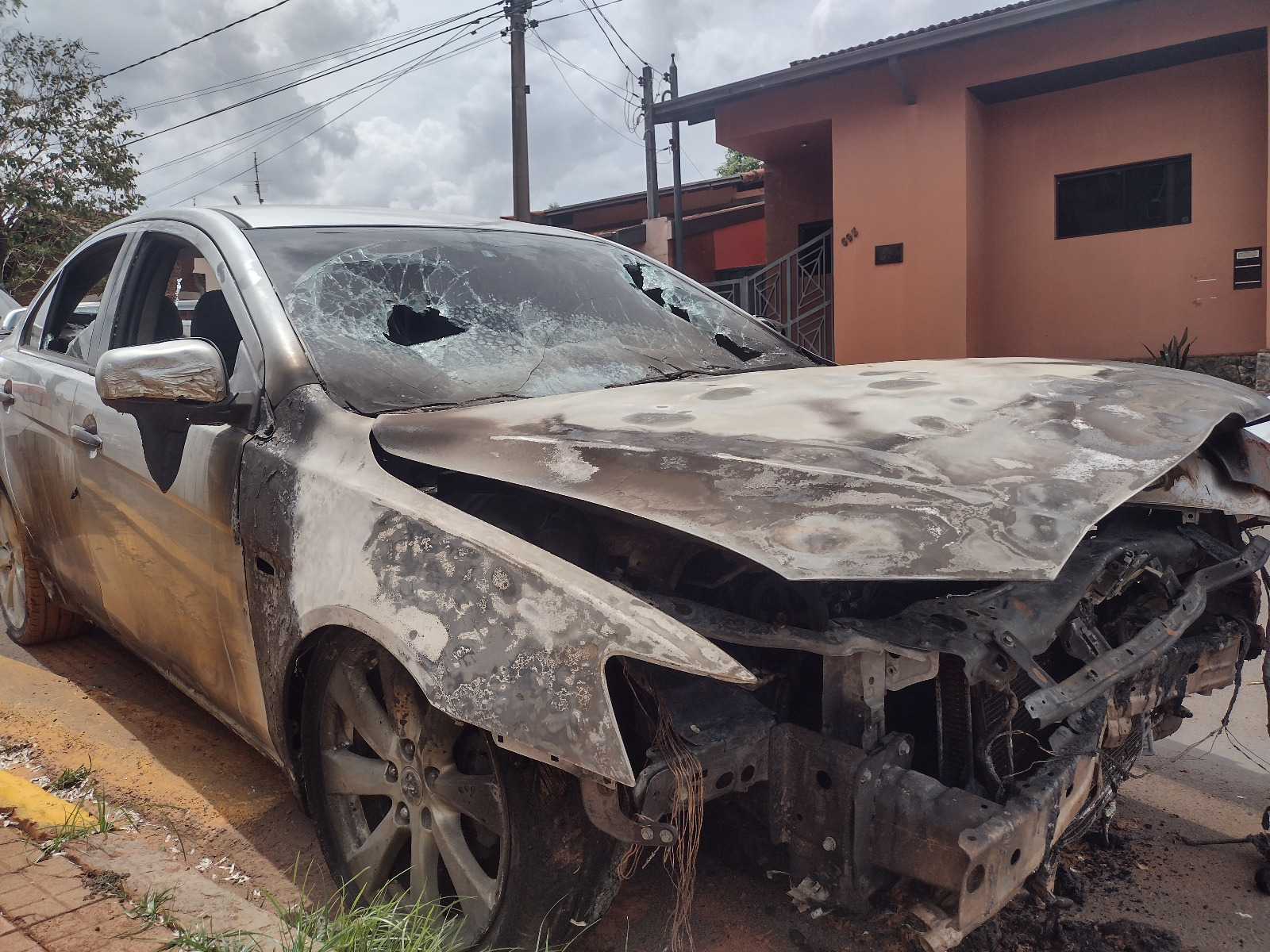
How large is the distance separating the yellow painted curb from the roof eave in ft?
32.4

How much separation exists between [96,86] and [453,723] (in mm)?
22787

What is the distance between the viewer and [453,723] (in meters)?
1.75

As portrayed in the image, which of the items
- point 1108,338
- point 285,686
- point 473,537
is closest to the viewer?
point 473,537

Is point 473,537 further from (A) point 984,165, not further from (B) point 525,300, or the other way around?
(A) point 984,165

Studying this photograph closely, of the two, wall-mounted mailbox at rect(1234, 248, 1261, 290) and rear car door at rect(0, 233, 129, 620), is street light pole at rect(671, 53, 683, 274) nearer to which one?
wall-mounted mailbox at rect(1234, 248, 1261, 290)

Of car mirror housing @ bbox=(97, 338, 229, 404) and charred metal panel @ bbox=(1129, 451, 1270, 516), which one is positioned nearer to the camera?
charred metal panel @ bbox=(1129, 451, 1270, 516)

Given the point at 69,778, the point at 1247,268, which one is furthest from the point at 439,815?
the point at 1247,268

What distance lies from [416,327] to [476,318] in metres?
0.18

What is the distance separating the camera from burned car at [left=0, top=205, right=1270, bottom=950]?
Answer: 151 centimetres

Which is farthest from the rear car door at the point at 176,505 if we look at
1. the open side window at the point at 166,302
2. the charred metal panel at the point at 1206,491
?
the charred metal panel at the point at 1206,491

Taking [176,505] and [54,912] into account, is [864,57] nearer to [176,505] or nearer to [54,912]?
[176,505]

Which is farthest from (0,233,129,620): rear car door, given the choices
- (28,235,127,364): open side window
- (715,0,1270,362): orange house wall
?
(715,0,1270,362): orange house wall

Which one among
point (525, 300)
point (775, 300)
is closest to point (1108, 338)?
point (775, 300)

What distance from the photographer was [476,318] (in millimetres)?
2570
